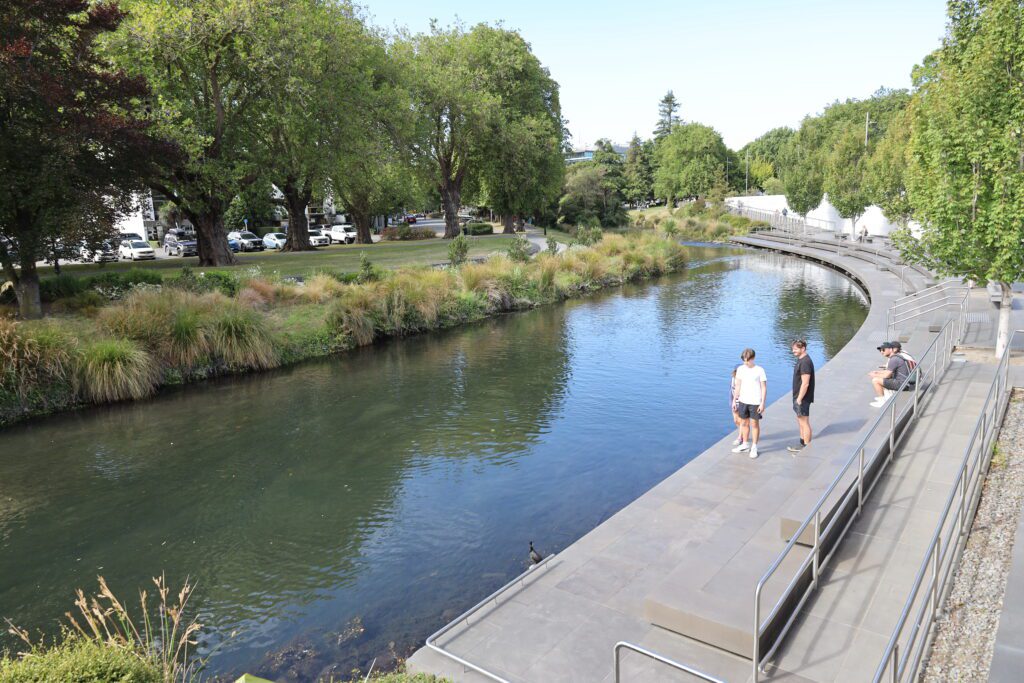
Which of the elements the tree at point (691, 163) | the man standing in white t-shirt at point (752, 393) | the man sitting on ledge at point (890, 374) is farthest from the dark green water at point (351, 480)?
the tree at point (691, 163)

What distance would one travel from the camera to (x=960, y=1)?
14953 mm

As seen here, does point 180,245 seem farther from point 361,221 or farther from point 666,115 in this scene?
point 666,115

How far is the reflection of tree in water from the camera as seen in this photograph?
9305 mm

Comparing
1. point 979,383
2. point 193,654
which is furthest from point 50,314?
point 979,383

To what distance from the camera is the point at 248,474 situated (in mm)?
12945

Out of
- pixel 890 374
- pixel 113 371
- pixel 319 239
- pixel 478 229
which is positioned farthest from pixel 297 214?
pixel 890 374

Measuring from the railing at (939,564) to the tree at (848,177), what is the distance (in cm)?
4141

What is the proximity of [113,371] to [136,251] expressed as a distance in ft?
94.1

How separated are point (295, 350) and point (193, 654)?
588 inches

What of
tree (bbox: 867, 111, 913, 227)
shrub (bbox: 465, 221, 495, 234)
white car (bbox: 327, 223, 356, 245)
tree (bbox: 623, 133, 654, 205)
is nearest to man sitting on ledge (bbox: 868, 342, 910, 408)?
tree (bbox: 867, 111, 913, 227)

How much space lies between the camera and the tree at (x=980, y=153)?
13258 millimetres

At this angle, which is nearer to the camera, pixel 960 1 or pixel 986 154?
pixel 986 154

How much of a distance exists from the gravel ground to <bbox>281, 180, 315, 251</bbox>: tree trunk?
38.9 m

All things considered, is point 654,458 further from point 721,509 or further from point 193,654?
point 193,654
